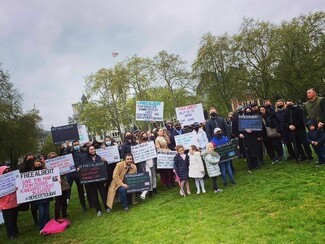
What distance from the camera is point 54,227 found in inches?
353

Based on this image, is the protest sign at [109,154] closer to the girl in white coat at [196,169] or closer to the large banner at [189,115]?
the girl in white coat at [196,169]

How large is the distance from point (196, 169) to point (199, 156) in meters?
0.50

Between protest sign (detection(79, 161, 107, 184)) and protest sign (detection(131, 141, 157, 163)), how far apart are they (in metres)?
1.24

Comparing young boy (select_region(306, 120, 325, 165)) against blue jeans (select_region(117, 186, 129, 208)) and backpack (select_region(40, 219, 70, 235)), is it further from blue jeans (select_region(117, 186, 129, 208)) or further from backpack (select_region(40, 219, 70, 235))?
backpack (select_region(40, 219, 70, 235))

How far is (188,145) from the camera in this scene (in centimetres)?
1143

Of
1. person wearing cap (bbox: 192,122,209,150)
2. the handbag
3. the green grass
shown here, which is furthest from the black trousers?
the handbag

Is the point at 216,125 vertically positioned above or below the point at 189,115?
below

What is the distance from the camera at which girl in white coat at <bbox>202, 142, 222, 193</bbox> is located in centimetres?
945

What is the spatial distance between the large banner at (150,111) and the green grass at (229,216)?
440 cm

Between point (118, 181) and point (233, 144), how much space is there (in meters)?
4.05

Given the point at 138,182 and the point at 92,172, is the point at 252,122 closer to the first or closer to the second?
the point at 138,182

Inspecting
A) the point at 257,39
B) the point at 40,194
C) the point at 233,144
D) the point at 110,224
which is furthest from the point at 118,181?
the point at 257,39

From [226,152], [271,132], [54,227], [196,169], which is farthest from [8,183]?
[271,132]

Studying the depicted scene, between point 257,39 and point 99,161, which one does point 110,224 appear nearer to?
point 99,161
